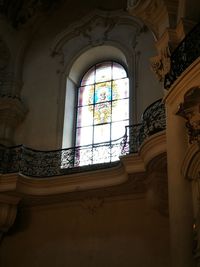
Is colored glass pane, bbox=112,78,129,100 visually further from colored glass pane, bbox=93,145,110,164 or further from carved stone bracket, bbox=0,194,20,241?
carved stone bracket, bbox=0,194,20,241

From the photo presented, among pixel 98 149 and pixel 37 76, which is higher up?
pixel 37 76

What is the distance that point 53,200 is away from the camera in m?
11.7

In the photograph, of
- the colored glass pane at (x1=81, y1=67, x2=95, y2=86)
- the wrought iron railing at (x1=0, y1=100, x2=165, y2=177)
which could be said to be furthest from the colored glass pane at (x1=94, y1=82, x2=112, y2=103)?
the wrought iron railing at (x1=0, y1=100, x2=165, y2=177)

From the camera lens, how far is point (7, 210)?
11336 millimetres

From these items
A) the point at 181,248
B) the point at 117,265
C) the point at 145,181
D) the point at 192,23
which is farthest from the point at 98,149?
the point at 181,248

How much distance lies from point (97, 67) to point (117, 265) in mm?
6183

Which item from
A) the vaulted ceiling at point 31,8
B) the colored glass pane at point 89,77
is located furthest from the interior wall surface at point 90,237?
the vaulted ceiling at point 31,8

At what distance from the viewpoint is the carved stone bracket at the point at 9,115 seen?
42.6 ft

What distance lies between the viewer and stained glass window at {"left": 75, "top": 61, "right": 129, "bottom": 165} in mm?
12633

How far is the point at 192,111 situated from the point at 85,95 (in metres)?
7.21

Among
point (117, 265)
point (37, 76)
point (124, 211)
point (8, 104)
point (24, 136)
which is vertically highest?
point (37, 76)

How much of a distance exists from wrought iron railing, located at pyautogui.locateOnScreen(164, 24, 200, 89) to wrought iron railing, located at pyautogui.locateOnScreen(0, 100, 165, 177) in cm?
362

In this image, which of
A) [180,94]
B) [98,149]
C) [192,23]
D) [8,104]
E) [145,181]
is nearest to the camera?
[180,94]

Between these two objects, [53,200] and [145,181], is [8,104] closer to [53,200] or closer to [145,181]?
[53,200]
